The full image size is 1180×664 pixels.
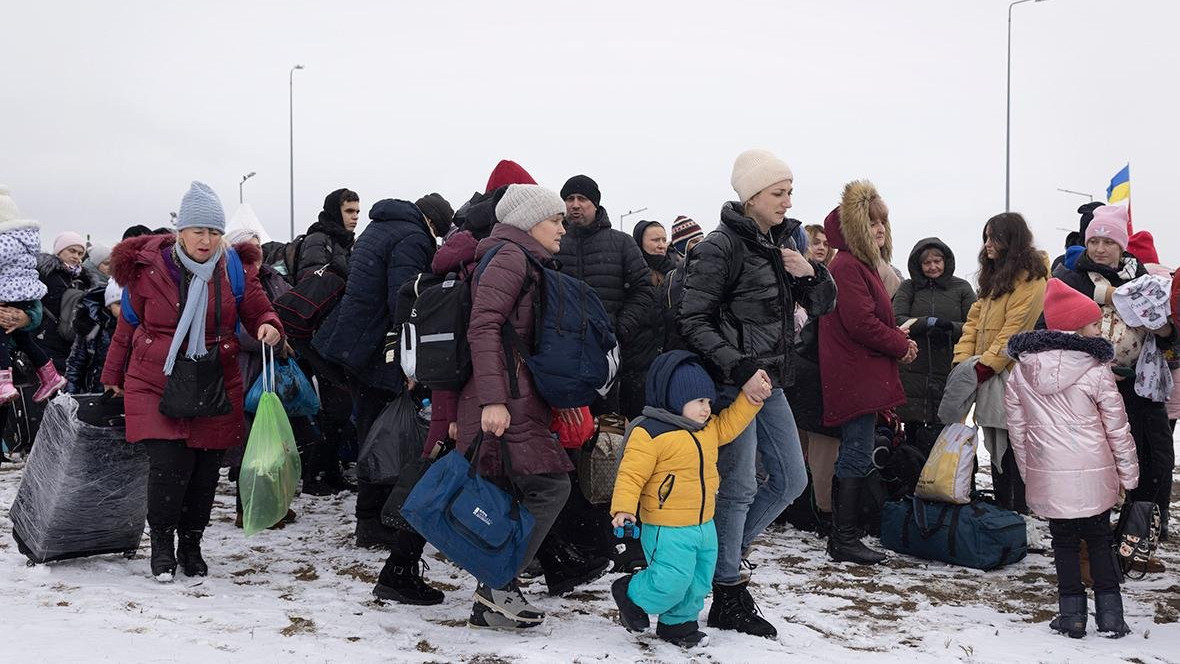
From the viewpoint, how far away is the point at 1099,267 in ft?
19.8

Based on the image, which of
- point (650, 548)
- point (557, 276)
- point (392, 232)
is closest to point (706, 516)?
point (650, 548)

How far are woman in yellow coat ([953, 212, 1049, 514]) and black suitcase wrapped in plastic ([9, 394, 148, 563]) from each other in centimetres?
497

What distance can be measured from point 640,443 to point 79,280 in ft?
24.2

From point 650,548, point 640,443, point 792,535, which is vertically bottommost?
point 792,535

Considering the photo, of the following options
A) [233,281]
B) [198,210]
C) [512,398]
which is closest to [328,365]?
[233,281]

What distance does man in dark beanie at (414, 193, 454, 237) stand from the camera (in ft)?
18.9

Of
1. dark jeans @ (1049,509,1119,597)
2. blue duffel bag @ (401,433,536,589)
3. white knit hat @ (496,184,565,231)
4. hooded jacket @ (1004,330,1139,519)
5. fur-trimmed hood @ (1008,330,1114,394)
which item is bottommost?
dark jeans @ (1049,509,1119,597)

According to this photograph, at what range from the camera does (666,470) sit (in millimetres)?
4082

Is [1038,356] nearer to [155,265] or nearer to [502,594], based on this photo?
[502,594]

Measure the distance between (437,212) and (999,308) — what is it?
3.59 meters

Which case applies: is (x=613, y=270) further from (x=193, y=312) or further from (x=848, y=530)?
(x=193, y=312)

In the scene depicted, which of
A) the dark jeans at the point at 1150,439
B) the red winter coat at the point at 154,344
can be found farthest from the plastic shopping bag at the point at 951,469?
the red winter coat at the point at 154,344

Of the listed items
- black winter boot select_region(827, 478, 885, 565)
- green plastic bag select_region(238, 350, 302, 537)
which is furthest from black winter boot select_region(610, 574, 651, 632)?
black winter boot select_region(827, 478, 885, 565)

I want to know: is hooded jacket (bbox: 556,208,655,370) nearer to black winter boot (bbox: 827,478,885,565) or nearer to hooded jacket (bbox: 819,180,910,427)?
hooded jacket (bbox: 819,180,910,427)
